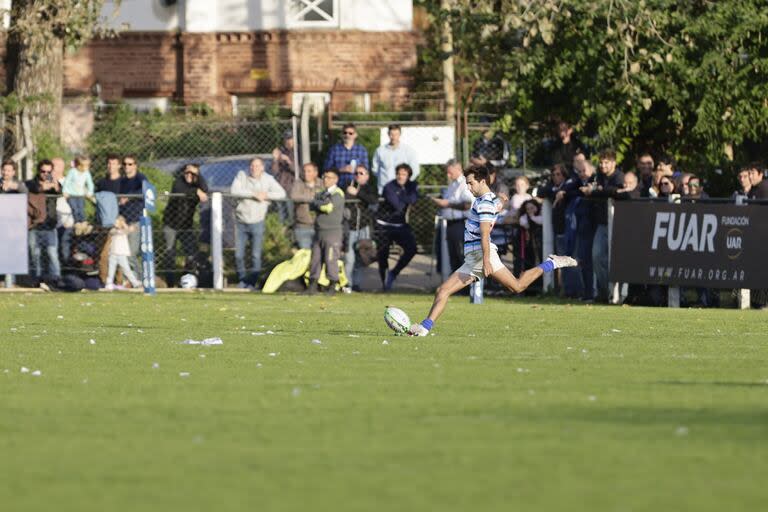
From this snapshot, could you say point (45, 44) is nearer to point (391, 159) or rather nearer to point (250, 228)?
point (250, 228)

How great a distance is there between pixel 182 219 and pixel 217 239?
2.55 ft

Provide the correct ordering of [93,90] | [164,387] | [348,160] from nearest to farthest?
[164,387] < [348,160] < [93,90]

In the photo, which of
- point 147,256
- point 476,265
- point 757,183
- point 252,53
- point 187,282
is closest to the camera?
point 476,265

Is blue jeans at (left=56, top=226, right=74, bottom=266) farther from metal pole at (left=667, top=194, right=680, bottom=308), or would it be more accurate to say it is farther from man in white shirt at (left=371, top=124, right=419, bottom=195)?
metal pole at (left=667, top=194, right=680, bottom=308)

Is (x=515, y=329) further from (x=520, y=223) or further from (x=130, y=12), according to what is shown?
(x=130, y=12)

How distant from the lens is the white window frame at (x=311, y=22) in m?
42.3

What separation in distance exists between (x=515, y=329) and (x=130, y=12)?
27362mm

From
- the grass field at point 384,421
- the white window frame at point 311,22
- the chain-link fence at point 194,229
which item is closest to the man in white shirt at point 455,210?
the chain-link fence at point 194,229

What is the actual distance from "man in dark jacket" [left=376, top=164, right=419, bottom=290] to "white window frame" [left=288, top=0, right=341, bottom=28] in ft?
53.1

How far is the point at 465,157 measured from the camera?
31.2 metres

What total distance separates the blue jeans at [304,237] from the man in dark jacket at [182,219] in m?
1.71

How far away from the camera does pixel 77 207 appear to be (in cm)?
2662

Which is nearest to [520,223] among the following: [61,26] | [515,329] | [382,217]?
[382,217]

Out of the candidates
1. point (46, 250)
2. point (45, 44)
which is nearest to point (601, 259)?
point (46, 250)
